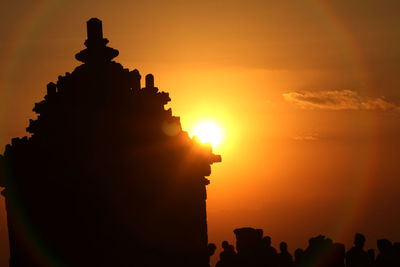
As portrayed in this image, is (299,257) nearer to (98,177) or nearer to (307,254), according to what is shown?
(307,254)

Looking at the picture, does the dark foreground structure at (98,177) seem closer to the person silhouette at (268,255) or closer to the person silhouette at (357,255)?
the person silhouette at (268,255)

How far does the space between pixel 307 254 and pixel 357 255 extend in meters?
1.47

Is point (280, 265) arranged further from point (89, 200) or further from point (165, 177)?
point (89, 200)

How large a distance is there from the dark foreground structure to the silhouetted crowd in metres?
→ 2.70

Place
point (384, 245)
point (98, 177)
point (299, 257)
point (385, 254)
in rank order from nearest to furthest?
1. point (98, 177)
2. point (385, 254)
3. point (384, 245)
4. point (299, 257)

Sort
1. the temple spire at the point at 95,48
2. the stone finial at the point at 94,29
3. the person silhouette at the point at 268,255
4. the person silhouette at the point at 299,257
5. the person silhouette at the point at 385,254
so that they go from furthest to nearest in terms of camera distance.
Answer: the person silhouette at the point at 268,255, the person silhouette at the point at 299,257, the person silhouette at the point at 385,254, the stone finial at the point at 94,29, the temple spire at the point at 95,48

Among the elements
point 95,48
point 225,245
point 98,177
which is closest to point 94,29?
point 95,48

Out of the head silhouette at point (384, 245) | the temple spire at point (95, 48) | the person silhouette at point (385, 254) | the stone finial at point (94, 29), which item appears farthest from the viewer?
the head silhouette at point (384, 245)

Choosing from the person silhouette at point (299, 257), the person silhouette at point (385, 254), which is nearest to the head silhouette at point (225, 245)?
the person silhouette at point (299, 257)

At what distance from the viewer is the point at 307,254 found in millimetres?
19406

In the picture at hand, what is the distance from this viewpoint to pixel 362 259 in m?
18.5

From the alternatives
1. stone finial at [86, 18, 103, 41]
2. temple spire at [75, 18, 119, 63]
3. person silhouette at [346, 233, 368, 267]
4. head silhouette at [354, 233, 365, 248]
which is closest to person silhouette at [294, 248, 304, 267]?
person silhouette at [346, 233, 368, 267]

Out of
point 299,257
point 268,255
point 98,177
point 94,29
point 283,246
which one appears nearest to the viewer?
point 98,177

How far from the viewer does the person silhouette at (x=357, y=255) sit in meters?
18.5
